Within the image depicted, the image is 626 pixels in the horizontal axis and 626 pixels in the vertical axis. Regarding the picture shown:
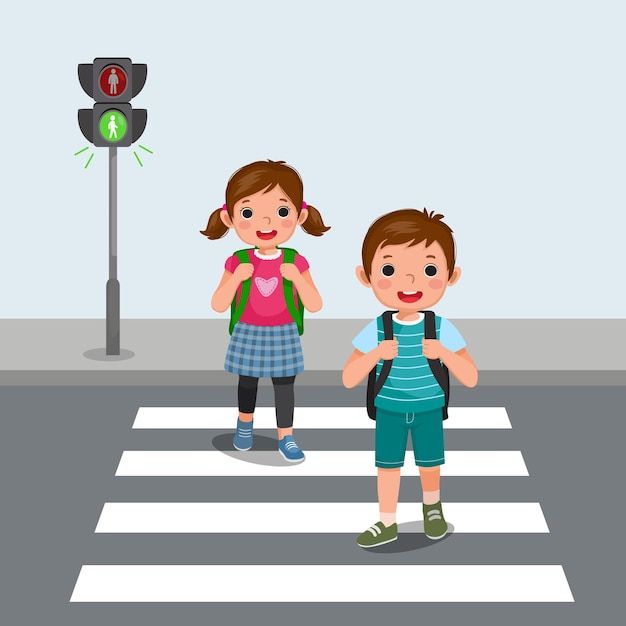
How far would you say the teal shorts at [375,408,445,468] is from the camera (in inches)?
388

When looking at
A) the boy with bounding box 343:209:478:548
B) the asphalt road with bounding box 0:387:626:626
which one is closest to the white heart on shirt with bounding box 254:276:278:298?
the asphalt road with bounding box 0:387:626:626

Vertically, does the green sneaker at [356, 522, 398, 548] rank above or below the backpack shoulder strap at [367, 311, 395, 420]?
below

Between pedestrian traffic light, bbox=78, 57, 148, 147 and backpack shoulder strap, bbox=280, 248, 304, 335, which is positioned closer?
backpack shoulder strap, bbox=280, 248, 304, 335

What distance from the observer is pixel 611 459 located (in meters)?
11.9

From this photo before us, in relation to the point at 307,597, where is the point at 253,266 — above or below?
above

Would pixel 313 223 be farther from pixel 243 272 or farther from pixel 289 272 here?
pixel 243 272

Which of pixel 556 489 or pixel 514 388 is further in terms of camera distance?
pixel 514 388

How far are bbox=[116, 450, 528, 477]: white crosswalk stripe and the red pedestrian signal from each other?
3.49 metres

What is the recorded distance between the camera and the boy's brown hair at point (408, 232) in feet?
31.1

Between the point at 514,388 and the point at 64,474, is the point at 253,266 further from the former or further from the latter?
the point at 514,388

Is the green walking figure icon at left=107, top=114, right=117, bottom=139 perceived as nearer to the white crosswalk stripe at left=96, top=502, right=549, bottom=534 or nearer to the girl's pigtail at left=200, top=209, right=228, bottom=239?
the girl's pigtail at left=200, top=209, right=228, bottom=239

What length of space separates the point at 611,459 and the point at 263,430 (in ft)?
8.15

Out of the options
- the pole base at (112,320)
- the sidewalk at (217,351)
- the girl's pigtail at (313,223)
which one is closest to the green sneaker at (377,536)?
the girl's pigtail at (313,223)

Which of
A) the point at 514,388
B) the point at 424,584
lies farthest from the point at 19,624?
the point at 514,388
